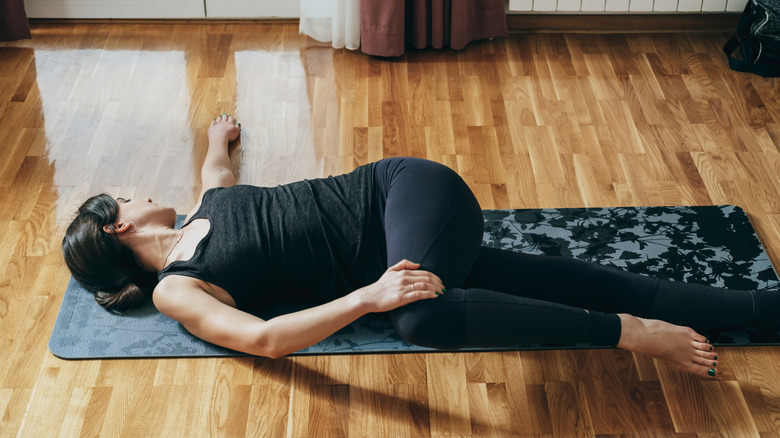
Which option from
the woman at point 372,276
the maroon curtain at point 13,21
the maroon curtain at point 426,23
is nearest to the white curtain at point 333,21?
the maroon curtain at point 426,23

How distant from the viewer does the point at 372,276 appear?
1987mm

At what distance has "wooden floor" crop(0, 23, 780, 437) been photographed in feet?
6.10

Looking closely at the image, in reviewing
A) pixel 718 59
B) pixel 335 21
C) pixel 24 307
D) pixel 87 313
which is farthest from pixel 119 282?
pixel 718 59

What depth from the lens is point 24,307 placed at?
7.01ft

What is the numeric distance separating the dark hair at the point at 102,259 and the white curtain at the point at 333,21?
1491 mm

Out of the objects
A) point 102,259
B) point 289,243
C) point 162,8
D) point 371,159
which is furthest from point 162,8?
point 289,243

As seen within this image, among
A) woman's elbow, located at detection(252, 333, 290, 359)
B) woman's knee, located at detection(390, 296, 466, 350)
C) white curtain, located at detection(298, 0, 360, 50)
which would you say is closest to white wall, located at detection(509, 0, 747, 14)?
white curtain, located at detection(298, 0, 360, 50)

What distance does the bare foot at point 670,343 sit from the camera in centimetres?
180

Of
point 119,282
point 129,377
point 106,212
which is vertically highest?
point 106,212

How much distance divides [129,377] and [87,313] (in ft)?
0.87

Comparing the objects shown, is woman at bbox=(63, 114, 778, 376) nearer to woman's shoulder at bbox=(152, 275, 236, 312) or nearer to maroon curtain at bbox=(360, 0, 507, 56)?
woman's shoulder at bbox=(152, 275, 236, 312)

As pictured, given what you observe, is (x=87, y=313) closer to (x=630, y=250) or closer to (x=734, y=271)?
(x=630, y=250)

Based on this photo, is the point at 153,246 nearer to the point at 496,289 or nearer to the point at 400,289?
the point at 400,289

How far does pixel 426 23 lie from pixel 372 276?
1572 mm
